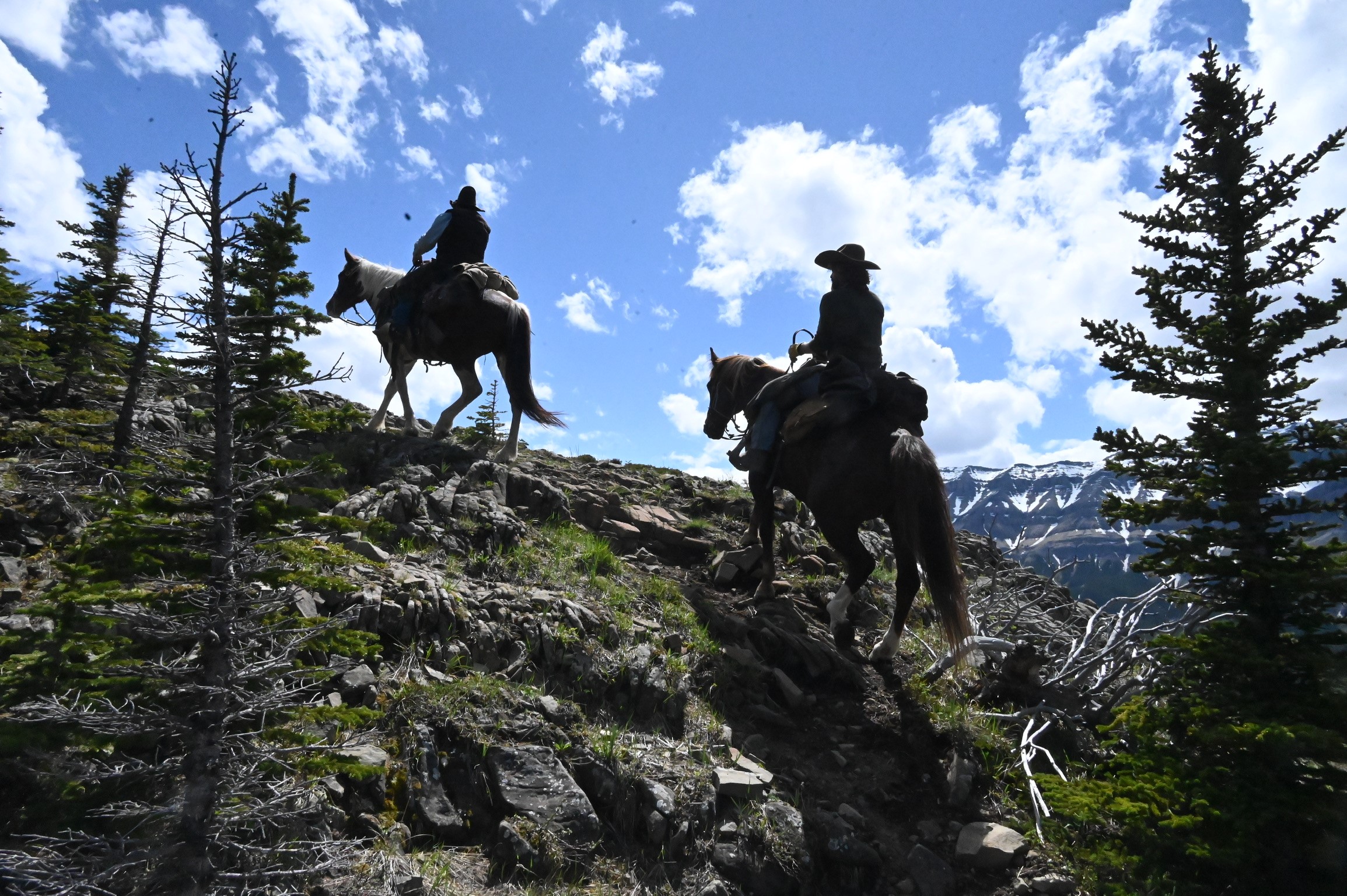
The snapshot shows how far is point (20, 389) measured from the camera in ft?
29.6

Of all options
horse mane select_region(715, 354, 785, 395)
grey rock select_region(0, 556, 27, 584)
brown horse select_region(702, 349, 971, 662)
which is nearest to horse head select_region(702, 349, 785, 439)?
horse mane select_region(715, 354, 785, 395)

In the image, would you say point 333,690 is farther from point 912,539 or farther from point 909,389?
point 909,389

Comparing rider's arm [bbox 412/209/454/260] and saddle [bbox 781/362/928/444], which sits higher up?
rider's arm [bbox 412/209/454/260]

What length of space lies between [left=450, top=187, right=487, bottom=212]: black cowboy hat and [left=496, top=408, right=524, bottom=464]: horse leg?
129 inches

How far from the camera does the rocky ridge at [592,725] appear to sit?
12.3ft

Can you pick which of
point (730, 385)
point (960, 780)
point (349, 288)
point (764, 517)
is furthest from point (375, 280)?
point (960, 780)

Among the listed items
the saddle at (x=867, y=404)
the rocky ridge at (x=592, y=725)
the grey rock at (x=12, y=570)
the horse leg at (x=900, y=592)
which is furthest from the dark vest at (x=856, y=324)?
the grey rock at (x=12, y=570)

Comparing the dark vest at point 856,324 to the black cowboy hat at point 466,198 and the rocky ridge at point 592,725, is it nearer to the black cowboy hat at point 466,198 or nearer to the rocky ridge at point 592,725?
the rocky ridge at point 592,725

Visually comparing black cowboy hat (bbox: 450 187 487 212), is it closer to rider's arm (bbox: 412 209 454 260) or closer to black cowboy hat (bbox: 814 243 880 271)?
rider's arm (bbox: 412 209 454 260)

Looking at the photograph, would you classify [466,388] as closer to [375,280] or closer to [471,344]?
[471,344]

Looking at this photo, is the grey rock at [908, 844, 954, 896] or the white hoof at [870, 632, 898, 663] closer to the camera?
the grey rock at [908, 844, 954, 896]

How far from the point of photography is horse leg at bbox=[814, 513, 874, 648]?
694 centimetres

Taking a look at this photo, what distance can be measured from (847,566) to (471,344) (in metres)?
5.99

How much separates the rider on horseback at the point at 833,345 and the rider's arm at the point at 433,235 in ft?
17.9
